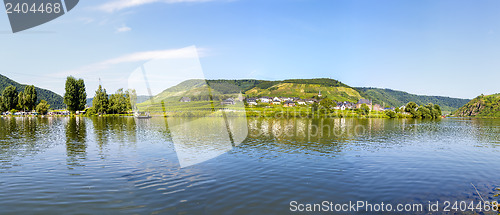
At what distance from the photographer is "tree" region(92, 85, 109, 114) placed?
14875 centimetres

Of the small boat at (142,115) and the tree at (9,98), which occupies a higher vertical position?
the tree at (9,98)

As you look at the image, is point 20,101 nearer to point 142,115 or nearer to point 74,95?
point 74,95

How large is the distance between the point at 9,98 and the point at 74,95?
1789 inches

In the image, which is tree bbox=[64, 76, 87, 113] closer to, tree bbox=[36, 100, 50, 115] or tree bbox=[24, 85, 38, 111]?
tree bbox=[36, 100, 50, 115]

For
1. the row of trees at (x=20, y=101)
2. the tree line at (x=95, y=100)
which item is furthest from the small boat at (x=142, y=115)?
the row of trees at (x=20, y=101)

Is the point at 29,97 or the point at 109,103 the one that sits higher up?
the point at 29,97

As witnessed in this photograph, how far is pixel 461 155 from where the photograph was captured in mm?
30344

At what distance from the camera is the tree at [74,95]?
146875 mm

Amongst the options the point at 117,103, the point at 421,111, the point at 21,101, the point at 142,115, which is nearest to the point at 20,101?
the point at 21,101

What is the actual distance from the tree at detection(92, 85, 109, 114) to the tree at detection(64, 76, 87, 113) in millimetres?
9806

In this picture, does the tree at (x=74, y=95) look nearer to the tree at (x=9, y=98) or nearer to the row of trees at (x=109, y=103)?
the row of trees at (x=109, y=103)

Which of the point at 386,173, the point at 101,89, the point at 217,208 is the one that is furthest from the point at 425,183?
the point at 101,89

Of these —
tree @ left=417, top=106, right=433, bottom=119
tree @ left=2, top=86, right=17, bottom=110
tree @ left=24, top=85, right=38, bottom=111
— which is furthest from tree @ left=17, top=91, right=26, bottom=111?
tree @ left=417, top=106, right=433, bottom=119

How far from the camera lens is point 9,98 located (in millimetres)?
158875
